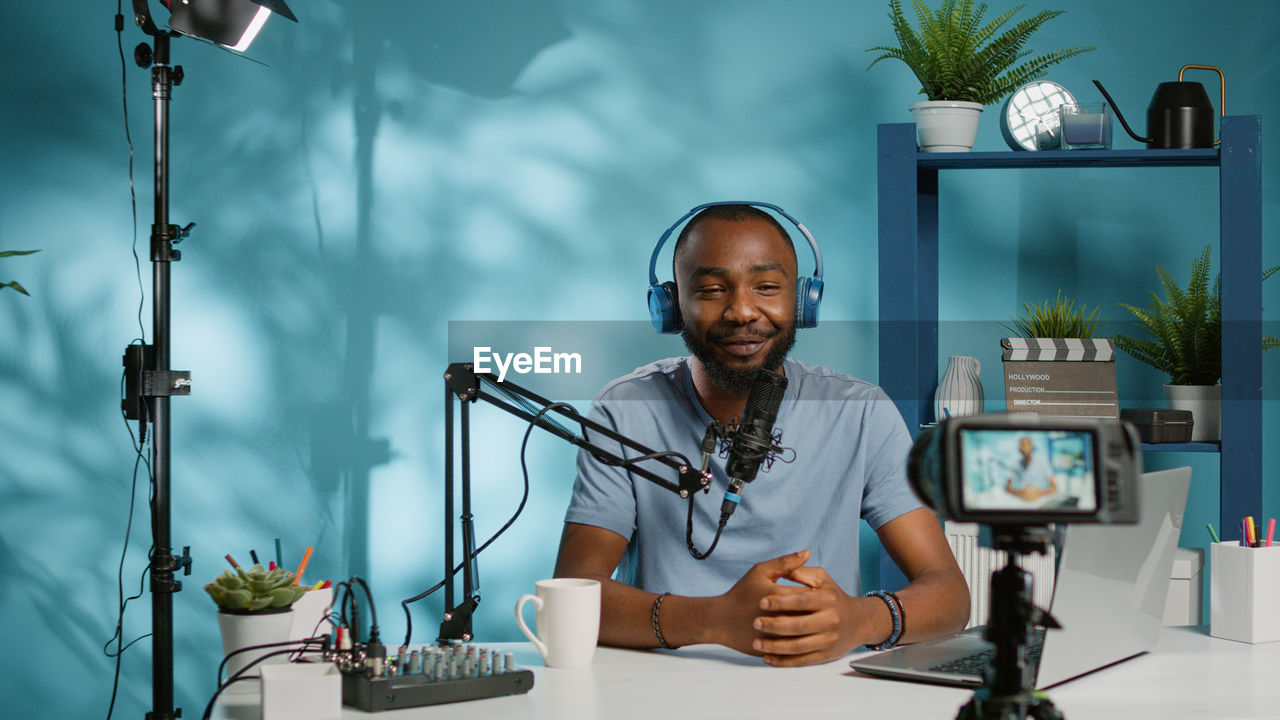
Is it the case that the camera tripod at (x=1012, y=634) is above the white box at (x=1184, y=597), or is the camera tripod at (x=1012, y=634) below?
above

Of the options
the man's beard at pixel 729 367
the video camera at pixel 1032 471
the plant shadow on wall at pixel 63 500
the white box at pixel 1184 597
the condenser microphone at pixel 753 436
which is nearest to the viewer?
the video camera at pixel 1032 471

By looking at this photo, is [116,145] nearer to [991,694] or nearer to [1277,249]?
[991,694]

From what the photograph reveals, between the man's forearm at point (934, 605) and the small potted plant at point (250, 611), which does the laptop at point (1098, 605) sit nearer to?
the man's forearm at point (934, 605)

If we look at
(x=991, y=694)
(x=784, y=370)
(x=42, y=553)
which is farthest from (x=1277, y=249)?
(x=42, y=553)

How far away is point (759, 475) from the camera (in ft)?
6.10

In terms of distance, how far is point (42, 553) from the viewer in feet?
9.11

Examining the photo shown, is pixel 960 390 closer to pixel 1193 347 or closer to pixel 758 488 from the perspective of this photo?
pixel 1193 347

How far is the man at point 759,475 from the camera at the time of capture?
A: 5.87 feet

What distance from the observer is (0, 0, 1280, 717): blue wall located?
2.78 m

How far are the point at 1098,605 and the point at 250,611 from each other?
41.7 inches

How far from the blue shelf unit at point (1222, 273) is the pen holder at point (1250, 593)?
94 centimetres

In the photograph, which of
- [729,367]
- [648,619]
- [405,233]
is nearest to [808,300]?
[729,367]

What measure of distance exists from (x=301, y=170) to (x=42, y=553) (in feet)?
4.04

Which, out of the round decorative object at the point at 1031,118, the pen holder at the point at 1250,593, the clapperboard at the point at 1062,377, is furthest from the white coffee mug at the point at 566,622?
the round decorative object at the point at 1031,118
